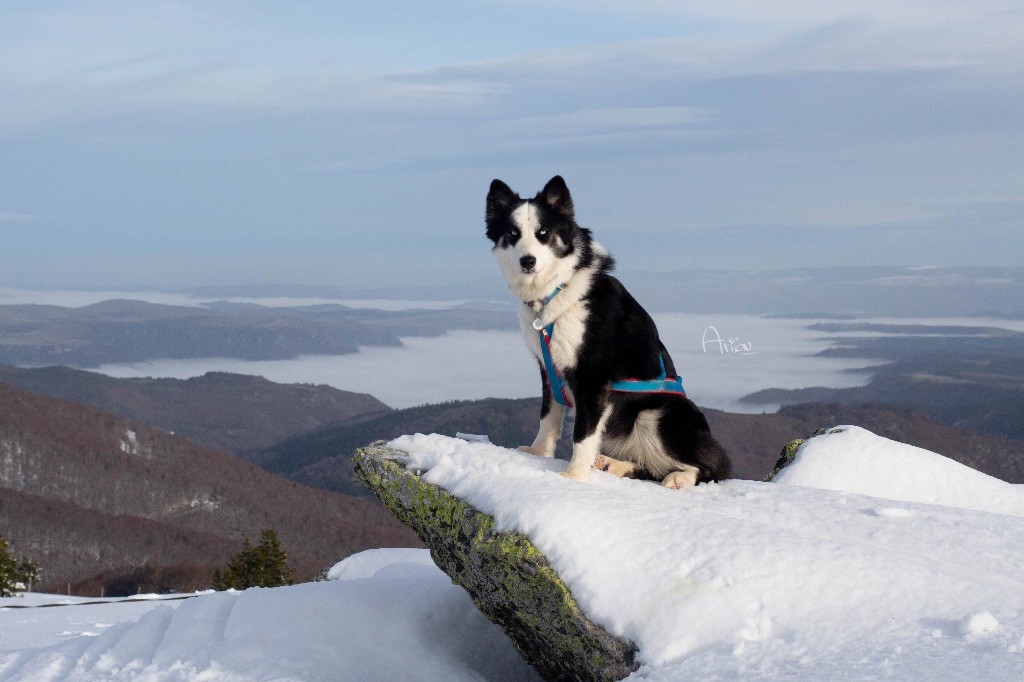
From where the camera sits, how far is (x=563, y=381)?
8414 millimetres

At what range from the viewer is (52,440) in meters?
182

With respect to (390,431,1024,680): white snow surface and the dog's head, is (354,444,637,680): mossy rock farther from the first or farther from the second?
the dog's head

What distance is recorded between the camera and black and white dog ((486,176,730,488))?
8.14 meters

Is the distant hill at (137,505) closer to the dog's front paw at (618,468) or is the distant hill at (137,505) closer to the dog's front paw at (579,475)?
the dog's front paw at (618,468)

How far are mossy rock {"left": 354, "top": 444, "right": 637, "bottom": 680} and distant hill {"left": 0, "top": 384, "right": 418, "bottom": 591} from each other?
393 feet

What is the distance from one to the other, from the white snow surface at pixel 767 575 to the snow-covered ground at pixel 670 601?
15mm

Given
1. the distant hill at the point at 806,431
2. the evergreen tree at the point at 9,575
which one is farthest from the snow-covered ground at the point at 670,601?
the distant hill at the point at 806,431

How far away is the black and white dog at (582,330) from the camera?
26.7ft

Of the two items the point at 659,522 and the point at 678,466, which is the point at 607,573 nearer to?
the point at 659,522

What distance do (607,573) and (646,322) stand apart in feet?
7.60

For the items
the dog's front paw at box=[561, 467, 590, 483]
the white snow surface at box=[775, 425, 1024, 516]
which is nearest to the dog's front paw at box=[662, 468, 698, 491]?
the dog's front paw at box=[561, 467, 590, 483]

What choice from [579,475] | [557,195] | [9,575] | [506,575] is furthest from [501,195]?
[9,575]

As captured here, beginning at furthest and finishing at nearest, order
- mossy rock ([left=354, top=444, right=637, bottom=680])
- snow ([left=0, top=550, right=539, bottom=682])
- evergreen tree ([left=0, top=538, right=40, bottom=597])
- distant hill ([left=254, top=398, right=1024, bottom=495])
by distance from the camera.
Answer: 1. distant hill ([left=254, top=398, right=1024, bottom=495])
2. evergreen tree ([left=0, top=538, right=40, bottom=597])
3. snow ([left=0, top=550, right=539, bottom=682])
4. mossy rock ([left=354, top=444, right=637, bottom=680])

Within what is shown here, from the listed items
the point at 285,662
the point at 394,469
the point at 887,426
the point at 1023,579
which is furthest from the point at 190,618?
the point at 887,426
